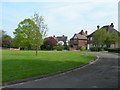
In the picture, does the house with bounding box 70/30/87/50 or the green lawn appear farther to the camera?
the house with bounding box 70/30/87/50

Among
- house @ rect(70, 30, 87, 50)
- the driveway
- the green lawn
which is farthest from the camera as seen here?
house @ rect(70, 30, 87, 50)

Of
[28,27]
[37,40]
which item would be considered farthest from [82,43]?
[37,40]

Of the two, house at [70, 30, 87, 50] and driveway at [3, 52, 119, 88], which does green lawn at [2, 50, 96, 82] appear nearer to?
driveway at [3, 52, 119, 88]

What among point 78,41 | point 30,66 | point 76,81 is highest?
point 78,41

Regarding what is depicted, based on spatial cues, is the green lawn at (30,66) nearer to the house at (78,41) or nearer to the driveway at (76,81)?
the driveway at (76,81)

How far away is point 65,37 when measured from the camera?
3711 inches

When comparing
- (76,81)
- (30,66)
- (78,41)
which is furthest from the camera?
(78,41)

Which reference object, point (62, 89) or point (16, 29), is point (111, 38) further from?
point (62, 89)

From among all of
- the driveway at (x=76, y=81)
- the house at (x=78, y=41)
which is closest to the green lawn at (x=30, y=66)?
the driveway at (x=76, y=81)

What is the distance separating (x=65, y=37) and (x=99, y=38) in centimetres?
5446

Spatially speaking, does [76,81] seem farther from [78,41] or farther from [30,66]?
[78,41]

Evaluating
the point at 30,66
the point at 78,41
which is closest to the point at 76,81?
the point at 30,66

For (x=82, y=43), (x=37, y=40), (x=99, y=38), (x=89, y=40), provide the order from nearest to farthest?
(x=37, y=40)
(x=99, y=38)
(x=89, y=40)
(x=82, y=43)

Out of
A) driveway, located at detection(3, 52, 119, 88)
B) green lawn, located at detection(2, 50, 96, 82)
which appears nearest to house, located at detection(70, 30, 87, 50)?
green lawn, located at detection(2, 50, 96, 82)
